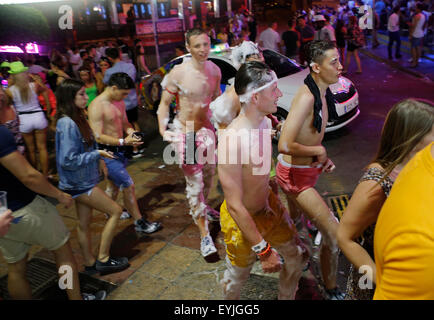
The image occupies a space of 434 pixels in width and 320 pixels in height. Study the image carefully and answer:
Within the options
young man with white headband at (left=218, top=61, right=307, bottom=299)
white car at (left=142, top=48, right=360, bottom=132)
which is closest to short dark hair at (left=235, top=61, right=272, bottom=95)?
young man with white headband at (left=218, top=61, right=307, bottom=299)

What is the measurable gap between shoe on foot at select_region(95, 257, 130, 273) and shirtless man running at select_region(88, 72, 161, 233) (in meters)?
0.67

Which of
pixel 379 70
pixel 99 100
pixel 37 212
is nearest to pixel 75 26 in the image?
pixel 379 70

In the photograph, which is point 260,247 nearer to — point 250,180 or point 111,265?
point 250,180

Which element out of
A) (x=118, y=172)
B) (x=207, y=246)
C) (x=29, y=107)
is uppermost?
(x=29, y=107)

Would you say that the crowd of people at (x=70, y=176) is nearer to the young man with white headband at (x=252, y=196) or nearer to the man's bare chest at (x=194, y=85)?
the man's bare chest at (x=194, y=85)

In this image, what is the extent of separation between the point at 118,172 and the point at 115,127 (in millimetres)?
514

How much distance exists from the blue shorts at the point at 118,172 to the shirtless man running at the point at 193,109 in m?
0.65

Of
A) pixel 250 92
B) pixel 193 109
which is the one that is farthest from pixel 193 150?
pixel 250 92

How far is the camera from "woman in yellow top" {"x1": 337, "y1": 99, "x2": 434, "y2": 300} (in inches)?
70.2

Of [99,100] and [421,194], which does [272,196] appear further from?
[99,100]

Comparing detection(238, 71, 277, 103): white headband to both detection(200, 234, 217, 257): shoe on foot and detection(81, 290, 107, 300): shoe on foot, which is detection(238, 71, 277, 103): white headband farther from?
detection(81, 290, 107, 300): shoe on foot

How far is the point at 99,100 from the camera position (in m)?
4.10

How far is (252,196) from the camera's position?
2.65 metres
